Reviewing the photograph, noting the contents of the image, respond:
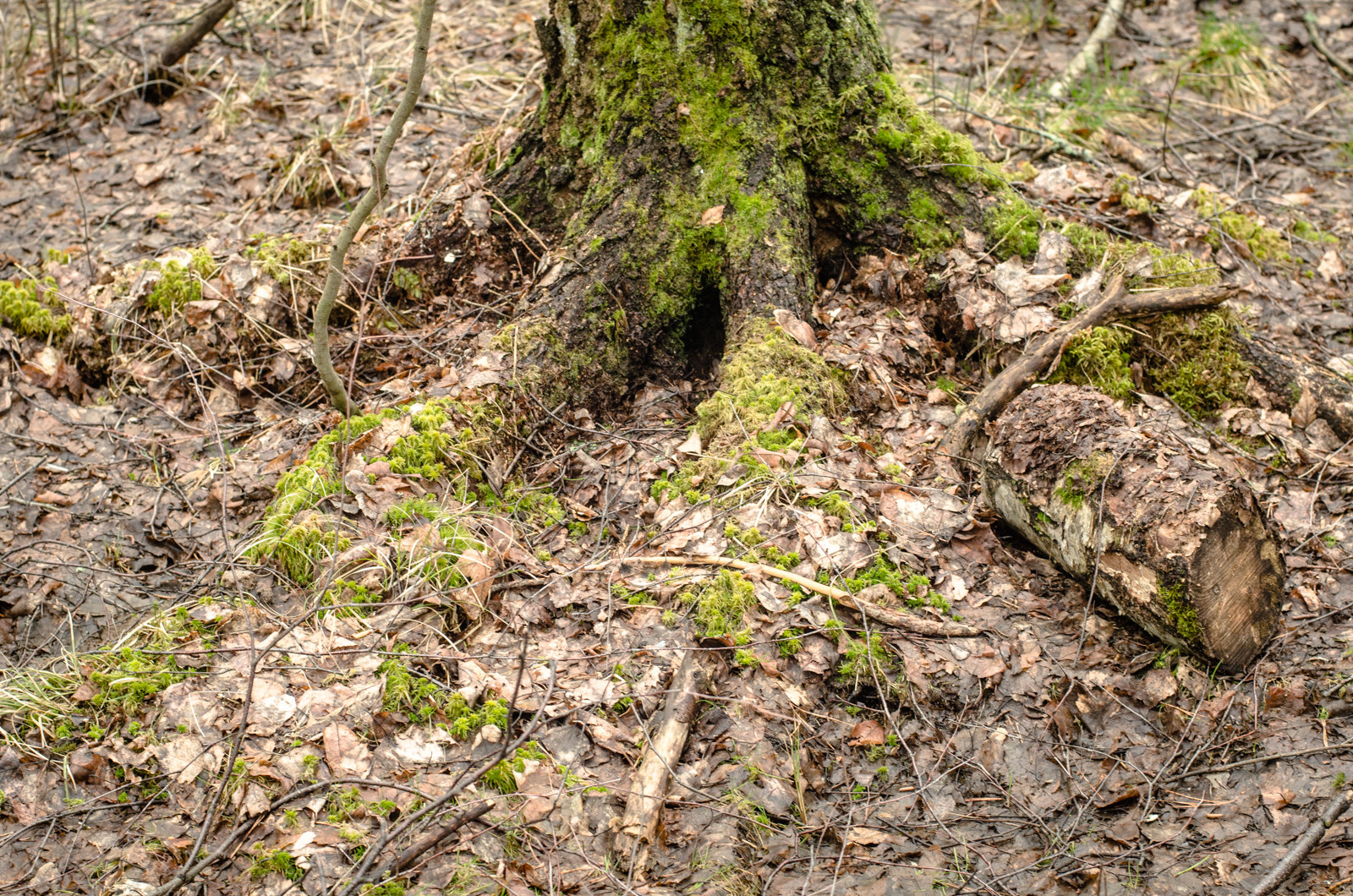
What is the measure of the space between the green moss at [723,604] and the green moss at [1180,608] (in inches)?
51.2

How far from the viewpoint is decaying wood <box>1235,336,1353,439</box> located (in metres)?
3.82

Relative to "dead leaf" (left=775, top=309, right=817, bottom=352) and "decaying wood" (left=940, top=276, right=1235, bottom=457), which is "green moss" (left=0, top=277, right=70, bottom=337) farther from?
"decaying wood" (left=940, top=276, right=1235, bottom=457)

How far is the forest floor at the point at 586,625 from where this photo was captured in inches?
97.3

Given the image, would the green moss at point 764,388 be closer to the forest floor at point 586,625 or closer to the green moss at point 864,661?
the forest floor at point 586,625

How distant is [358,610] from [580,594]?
0.77m

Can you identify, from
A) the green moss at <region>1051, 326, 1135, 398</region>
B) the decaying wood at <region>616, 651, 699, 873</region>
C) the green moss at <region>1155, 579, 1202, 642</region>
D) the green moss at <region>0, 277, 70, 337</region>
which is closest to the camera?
the decaying wood at <region>616, 651, 699, 873</region>

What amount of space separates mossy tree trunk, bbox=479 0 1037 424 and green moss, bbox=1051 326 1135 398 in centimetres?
67

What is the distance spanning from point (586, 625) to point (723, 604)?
1.65ft

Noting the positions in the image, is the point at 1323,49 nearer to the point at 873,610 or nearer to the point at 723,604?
the point at 873,610

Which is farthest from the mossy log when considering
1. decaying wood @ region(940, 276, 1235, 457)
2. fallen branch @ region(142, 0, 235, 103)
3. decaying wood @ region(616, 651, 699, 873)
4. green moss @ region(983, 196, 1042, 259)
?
fallen branch @ region(142, 0, 235, 103)

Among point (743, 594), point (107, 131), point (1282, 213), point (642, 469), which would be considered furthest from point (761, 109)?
point (107, 131)

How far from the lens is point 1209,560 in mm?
2732

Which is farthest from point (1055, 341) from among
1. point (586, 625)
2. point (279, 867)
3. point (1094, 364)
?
point (279, 867)

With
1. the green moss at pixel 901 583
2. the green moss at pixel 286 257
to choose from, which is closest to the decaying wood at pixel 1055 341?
the green moss at pixel 901 583
